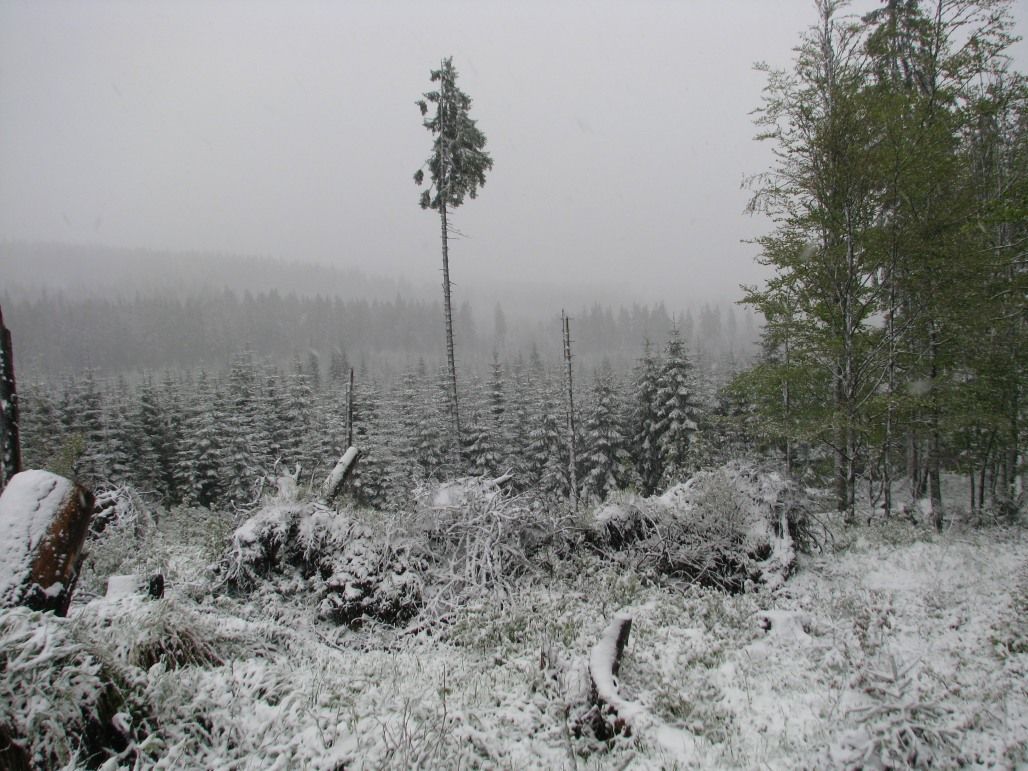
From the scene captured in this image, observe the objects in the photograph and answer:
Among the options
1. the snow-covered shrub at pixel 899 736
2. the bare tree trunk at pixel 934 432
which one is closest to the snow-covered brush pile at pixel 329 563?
the snow-covered shrub at pixel 899 736

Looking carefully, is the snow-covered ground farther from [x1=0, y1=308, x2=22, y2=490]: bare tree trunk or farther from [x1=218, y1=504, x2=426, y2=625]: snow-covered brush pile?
[x1=0, y1=308, x2=22, y2=490]: bare tree trunk

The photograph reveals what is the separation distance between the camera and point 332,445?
34688 millimetres

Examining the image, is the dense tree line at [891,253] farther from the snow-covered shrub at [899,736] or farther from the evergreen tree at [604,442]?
the evergreen tree at [604,442]

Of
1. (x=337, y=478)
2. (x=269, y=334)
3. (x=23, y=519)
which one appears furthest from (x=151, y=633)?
(x=269, y=334)

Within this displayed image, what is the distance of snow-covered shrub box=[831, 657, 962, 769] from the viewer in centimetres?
333

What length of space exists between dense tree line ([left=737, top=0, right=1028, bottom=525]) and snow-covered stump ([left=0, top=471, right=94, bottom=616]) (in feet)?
36.8

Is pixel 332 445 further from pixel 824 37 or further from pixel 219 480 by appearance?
pixel 824 37

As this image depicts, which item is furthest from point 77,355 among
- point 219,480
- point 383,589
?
point 383,589

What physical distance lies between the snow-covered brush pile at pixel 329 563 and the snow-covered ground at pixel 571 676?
0.29 metres

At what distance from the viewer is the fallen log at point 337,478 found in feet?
27.1

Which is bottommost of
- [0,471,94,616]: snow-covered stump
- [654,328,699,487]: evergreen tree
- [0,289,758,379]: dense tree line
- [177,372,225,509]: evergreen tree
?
[177,372,225,509]: evergreen tree

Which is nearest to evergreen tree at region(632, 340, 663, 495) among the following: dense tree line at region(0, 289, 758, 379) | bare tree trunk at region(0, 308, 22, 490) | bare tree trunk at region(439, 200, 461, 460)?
bare tree trunk at region(439, 200, 461, 460)

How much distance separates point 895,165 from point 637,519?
27.4 ft

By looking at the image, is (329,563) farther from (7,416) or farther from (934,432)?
(934,432)
